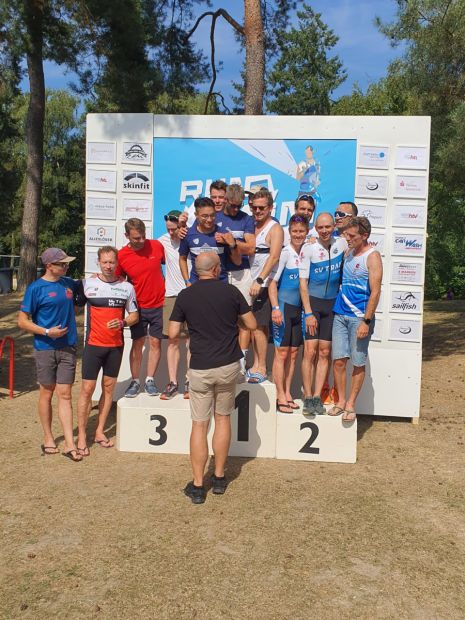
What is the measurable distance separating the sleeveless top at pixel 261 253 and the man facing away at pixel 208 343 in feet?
3.70

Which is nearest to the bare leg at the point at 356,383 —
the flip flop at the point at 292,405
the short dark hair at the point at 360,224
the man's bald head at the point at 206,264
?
the flip flop at the point at 292,405

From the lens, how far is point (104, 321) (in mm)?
4934

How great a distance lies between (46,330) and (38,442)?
135 centimetres

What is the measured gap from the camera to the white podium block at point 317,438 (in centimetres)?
498

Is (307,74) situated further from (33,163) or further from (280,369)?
(280,369)

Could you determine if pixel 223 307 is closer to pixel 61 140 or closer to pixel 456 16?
pixel 456 16

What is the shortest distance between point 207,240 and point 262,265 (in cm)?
58

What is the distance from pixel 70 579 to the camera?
10.3 feet

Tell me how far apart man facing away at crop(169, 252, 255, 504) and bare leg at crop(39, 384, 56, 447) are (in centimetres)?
139

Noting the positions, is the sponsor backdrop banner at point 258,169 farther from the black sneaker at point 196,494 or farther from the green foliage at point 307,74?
the green foliage at point 307,74

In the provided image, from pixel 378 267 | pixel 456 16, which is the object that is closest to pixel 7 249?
pixel 456 16

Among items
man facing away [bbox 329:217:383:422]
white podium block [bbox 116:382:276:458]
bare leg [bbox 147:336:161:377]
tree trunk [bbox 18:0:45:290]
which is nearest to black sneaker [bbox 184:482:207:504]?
white podium block [bbox 116:382:276:458]

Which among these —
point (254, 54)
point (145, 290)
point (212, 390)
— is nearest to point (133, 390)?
point (145, 290)

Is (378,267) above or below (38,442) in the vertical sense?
above
